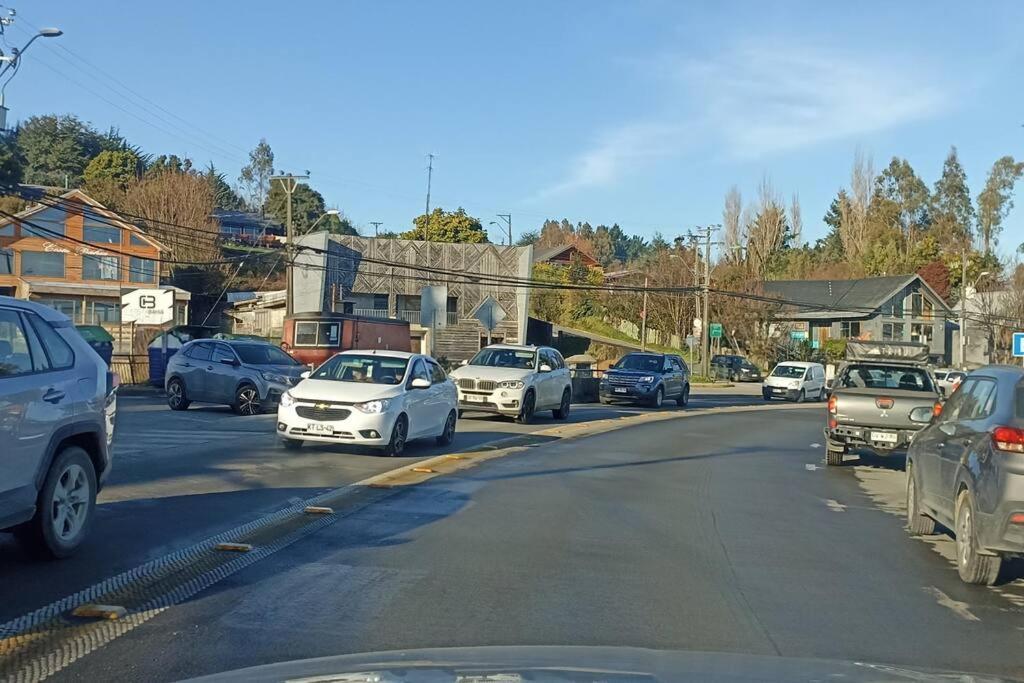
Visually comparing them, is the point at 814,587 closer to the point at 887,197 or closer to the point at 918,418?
the point at 918,418

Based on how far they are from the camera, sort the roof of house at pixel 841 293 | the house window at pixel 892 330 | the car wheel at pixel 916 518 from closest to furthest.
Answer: the car wheel at pixel 916 518 < the roof of house at pixel 841 293 < the house window at pixel 892 330

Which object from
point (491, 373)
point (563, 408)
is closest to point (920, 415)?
point (491, 373)

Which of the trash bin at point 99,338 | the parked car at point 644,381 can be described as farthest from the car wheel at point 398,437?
the trash bin at point 99,338

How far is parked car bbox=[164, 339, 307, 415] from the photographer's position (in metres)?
22.8

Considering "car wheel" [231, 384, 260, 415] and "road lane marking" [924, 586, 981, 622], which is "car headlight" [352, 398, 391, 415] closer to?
"car wheel" [231, 384, 260, 415]

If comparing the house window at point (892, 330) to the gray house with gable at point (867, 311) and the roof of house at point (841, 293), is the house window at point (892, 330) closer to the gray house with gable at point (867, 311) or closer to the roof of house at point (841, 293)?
the gray house with gable at point (867, 311)

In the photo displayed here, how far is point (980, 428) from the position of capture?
846cm

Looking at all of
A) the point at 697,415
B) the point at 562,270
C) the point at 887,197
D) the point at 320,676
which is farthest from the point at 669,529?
the point at 887,197

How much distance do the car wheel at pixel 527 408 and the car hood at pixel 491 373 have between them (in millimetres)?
470

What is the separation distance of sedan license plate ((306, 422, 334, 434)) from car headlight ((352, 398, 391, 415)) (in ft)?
1.54

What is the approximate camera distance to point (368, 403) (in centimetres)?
1532

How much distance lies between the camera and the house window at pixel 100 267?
6116 cm

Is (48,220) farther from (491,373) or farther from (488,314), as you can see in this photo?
(491,373)

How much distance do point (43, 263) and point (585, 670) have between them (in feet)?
206
